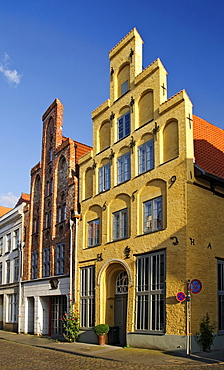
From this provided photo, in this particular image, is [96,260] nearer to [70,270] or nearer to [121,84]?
[70,270]

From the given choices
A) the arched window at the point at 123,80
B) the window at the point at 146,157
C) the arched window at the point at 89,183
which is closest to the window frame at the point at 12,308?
the arched window at the point at 89,183

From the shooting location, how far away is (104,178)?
24.3 m

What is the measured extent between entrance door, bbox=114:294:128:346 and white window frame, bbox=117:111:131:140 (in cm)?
807

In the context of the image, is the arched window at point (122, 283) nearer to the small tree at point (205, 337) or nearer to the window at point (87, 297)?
the window at point (87, 297)

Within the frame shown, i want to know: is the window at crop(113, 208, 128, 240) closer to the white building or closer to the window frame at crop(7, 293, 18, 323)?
the white building

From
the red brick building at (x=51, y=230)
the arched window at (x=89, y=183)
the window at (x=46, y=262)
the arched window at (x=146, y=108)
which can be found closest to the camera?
the arched window at (x=146, y=108)

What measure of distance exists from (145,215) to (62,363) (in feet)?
24.8

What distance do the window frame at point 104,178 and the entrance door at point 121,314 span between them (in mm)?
5613

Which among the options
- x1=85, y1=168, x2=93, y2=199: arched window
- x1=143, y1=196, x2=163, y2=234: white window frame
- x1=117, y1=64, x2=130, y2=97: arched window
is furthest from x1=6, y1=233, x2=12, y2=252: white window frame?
x1=143, y1=196, x2=163, y2=234: white window frame

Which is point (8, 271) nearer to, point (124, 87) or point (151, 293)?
point (124, 87)

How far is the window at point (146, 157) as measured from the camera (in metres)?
21.0

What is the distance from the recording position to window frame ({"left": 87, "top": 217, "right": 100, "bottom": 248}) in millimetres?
24141

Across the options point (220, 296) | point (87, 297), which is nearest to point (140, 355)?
point (220, 296)

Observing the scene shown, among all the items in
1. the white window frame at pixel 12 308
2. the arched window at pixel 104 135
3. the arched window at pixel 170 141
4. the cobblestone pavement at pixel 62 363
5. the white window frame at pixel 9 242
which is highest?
the arched window at pixel 104 135
